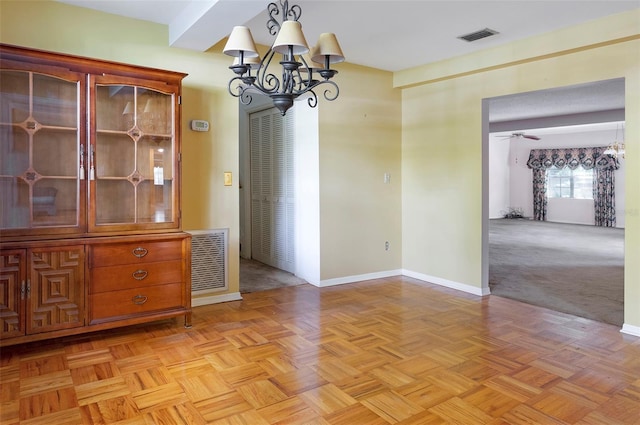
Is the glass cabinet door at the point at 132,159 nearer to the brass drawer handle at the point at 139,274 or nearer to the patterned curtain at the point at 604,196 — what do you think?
the brass drawer handle at the point at 139,274

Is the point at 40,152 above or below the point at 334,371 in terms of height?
above

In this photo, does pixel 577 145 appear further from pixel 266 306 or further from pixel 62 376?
pixel 62 376

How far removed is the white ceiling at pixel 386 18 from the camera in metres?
3.17

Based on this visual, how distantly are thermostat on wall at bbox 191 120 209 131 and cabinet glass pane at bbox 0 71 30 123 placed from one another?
131cm

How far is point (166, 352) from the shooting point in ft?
9.77

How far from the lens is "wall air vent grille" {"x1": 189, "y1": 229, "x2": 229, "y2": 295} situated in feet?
13.4

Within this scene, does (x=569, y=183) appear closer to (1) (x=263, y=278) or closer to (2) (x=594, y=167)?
(2) (x=594, y=167)

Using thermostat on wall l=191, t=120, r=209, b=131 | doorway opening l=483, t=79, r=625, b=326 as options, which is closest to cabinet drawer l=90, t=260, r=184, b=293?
thermostat on wall l=191, t=120, r=209, b=131

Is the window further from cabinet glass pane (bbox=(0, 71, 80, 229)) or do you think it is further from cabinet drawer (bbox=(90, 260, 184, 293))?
cabinet glass pane (bbox=(0, 71, 80, 229))

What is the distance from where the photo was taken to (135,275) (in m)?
3.23

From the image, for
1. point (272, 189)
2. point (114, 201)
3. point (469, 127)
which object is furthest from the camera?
point (272, 189)

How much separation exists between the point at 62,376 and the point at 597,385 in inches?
124

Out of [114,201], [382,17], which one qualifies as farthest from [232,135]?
[382,17]

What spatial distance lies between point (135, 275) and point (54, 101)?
1354mm
